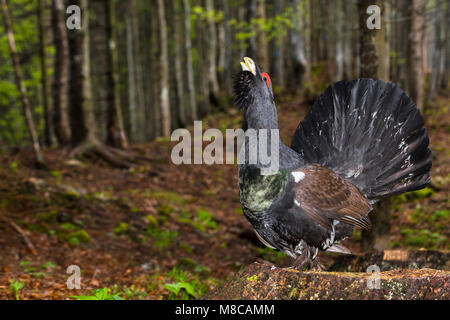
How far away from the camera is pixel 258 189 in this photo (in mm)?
3484

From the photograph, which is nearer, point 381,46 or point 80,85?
point 381,46

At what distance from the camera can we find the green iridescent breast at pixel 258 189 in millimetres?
3488

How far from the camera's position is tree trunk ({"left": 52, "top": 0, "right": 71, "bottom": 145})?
13734mm

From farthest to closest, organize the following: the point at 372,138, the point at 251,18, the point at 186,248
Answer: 1. the point at 251,18
2. the point at 186,248
3. the point at 372,138

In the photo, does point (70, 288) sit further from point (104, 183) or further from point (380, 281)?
point (104, 183)

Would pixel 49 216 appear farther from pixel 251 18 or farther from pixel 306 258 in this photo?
pixel 251 18

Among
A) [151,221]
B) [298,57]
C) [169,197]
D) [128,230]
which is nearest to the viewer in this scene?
[128,230]

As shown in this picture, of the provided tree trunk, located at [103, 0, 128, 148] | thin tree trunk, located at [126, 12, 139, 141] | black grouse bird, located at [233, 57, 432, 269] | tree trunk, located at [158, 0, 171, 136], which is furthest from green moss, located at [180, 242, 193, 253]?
thin tree trunk, located at [126, 12, 139, 141]

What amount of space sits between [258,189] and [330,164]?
4.36ft

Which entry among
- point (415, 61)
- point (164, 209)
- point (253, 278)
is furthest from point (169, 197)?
point (415, 61)

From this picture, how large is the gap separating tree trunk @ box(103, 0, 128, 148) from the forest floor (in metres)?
1.75

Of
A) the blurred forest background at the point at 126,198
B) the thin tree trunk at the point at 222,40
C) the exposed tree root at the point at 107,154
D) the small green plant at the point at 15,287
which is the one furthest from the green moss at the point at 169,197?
the thin tree trunk at the point at 222,40

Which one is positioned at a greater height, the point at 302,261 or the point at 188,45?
the point at 188,45

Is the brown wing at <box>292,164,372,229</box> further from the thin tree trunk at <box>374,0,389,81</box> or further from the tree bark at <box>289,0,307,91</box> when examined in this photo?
the tree bark at <box>289,0,307,91</box>
